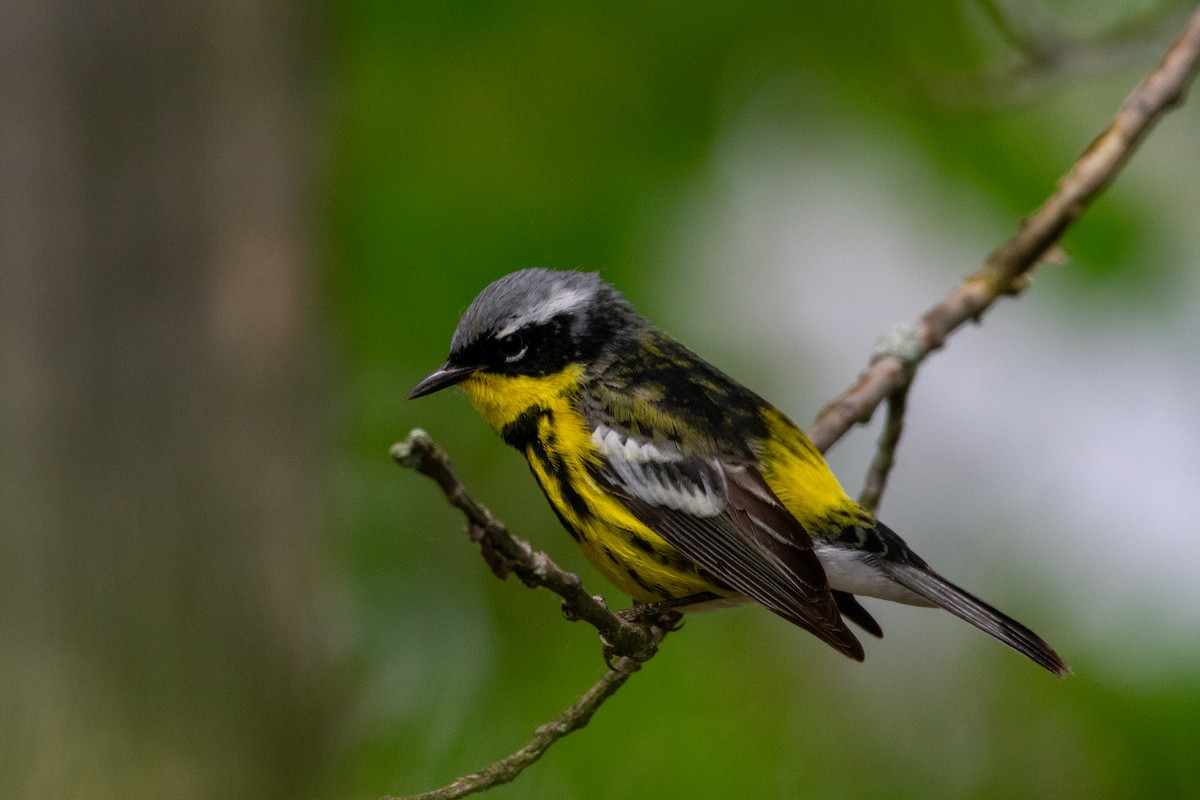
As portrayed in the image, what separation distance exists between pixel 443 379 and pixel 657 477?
0.56m

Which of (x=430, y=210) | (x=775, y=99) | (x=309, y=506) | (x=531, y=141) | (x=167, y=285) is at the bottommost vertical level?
(x=309, y=506)

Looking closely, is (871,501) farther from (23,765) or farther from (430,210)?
(23,765)

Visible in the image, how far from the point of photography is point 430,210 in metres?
3.86

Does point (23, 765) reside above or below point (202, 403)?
above

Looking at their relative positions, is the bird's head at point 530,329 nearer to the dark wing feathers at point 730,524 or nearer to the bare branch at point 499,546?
the dark wing feathers at point 730,524

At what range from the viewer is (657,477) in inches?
113

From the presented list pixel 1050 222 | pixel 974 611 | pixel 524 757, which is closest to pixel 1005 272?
pixel 1050 222

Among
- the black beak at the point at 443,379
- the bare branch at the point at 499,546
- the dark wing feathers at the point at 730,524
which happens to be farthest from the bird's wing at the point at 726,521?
the bare branch at the point at 499,546

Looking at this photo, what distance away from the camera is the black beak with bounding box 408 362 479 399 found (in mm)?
2918

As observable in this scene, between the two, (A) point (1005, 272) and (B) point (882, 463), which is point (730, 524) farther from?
(A) point (1005, 272)

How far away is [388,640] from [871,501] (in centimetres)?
132

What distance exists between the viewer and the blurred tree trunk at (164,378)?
8.87 feet

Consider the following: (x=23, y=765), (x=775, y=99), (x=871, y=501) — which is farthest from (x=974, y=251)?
(x=23, y=765)

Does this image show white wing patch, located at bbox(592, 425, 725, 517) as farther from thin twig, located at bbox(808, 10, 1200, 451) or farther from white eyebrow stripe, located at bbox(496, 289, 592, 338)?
thin twig, located at bbox(808, 10, 1200, 451)
